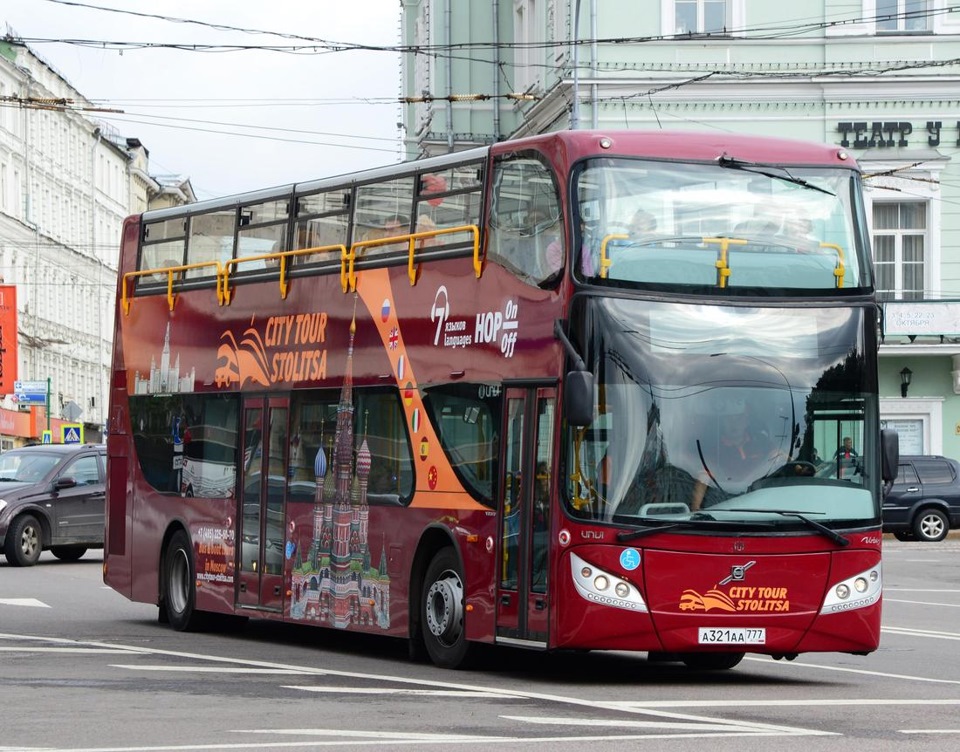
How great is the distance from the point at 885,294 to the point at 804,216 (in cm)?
2883

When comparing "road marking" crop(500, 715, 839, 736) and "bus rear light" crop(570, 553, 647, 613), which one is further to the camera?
"bus rear light" crop(570, 553, 647, 613)

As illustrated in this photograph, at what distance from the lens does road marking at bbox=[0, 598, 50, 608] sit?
22766 millimetres

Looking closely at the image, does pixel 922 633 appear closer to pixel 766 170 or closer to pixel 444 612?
pixel 444 612

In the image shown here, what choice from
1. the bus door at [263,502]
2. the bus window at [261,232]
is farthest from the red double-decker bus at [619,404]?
the bus window at [261,232]

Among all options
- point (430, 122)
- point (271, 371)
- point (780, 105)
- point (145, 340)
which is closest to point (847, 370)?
point (271, 371)

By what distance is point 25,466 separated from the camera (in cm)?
3275

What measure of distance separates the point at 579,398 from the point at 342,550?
3.96 meters

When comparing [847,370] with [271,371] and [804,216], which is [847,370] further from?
[271,371]

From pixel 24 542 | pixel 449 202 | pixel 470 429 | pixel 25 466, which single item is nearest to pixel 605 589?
pixel 470 429

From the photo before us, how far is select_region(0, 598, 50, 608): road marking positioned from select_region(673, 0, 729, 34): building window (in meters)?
21.5

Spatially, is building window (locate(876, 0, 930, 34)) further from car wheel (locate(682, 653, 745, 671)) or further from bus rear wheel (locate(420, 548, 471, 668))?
bus rear wheel (locate(420, 548, 471, 668))

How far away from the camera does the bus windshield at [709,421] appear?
13.8 m

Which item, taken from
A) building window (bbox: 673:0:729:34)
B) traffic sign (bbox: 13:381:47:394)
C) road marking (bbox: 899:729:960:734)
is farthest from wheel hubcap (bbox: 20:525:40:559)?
traffic sign (bbox: 13:381:47:394)

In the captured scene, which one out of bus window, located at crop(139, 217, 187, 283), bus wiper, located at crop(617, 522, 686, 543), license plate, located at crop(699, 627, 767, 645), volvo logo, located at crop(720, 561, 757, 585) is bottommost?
license plate, located at crop(699, 627, 767, 645)
